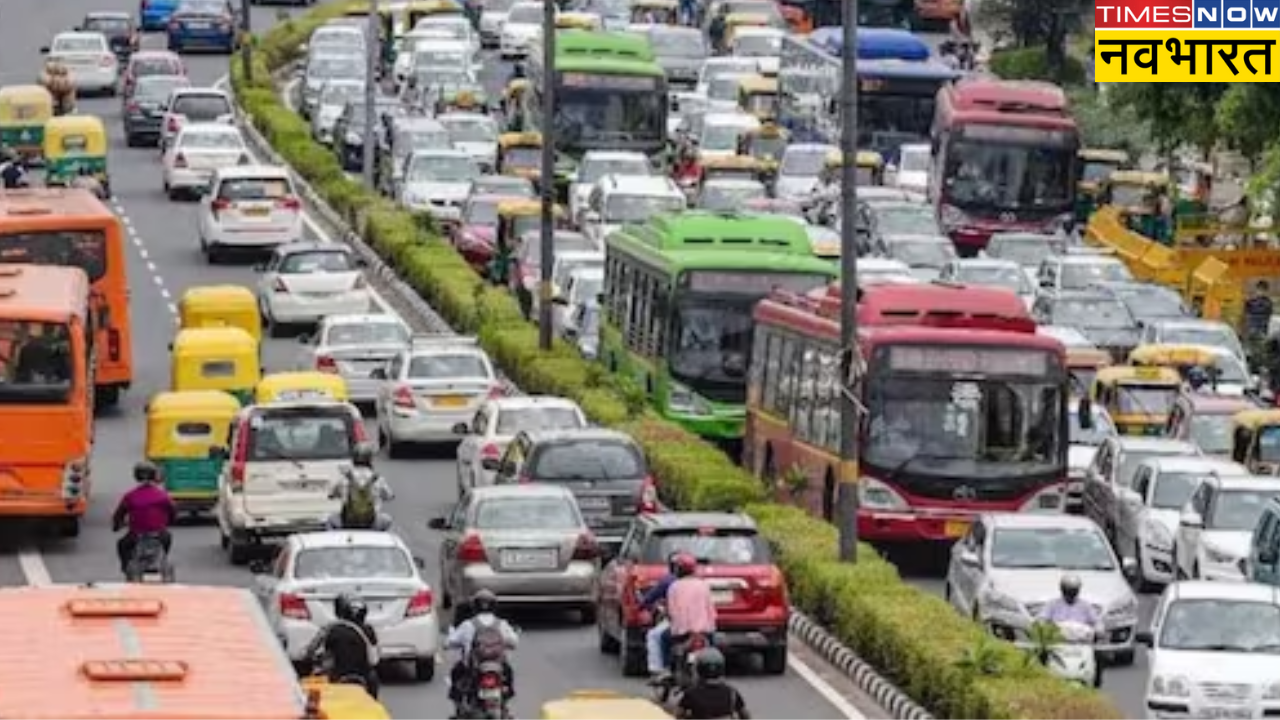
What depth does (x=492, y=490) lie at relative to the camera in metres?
38.8

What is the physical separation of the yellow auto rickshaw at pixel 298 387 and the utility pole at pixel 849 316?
27.5 feet

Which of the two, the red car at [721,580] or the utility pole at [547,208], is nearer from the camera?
the red car at [721,580]

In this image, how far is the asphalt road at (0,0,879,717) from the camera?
116ft

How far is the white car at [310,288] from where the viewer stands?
6178 centimetres

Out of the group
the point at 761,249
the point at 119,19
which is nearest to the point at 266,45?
the point at 119,19

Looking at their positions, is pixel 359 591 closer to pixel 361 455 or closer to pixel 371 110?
pixel 361 455

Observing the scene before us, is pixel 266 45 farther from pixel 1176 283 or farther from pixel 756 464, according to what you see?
pixel 756 464

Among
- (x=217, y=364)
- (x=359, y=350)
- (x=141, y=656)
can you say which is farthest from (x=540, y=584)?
(x=141, y=656)

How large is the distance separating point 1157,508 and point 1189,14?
67.0 feet

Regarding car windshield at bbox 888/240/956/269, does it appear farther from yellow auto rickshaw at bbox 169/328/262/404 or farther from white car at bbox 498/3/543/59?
white car at bbox 498/3/543/59

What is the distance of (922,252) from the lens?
67.2m

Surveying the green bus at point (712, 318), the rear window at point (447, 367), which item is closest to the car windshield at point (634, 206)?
the rear window at point (447, 367)

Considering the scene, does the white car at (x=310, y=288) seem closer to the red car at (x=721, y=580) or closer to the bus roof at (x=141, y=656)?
the red car at (x=721, y=580)

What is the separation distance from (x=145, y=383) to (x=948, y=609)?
23772 millimetres
